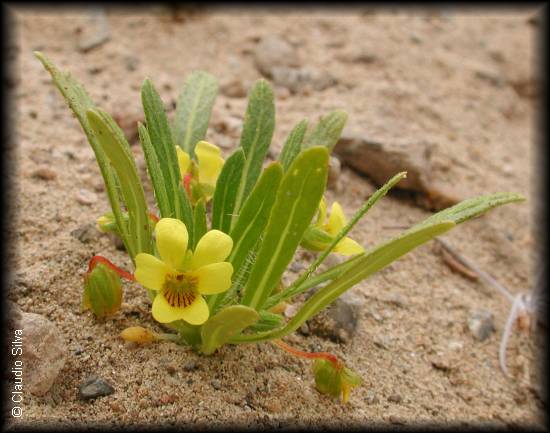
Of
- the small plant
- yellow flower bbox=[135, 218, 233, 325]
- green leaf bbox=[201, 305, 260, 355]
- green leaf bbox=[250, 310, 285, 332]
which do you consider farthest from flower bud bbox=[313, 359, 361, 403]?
yellow flower bbox=[135, 218, 233, 325]

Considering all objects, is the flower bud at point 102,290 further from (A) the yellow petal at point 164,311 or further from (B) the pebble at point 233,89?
(B) the pebble at point 233,89

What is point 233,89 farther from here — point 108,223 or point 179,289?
point 179,289

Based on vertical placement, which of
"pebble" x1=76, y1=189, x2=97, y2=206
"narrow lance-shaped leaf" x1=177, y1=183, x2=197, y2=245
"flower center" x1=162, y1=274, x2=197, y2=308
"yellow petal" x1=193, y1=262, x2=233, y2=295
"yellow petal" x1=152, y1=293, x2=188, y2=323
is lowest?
"pebble" x1=76, y1=189, x2=97, y2=206

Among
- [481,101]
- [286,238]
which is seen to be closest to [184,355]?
[286,238]

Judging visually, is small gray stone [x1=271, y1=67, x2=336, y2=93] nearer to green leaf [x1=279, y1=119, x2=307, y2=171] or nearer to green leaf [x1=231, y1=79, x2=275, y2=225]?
green leaf [x1=231, y1=79, x2=275, y2=225]

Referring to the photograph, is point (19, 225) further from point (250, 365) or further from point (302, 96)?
point (302, 96)

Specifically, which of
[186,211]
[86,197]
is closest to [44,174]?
[86,197]
